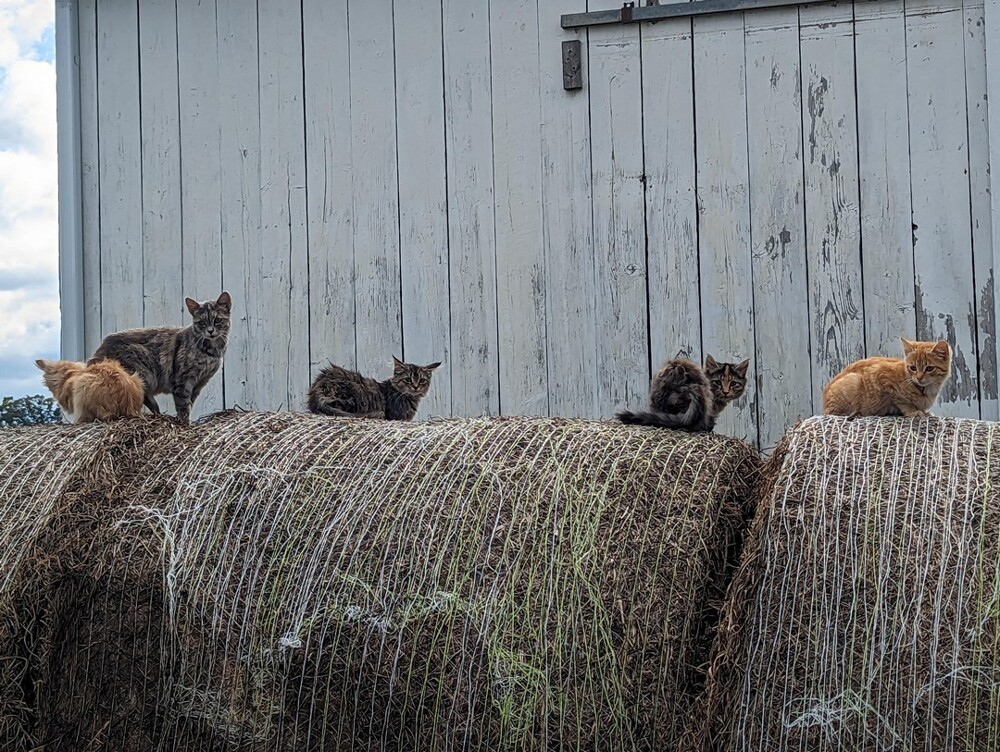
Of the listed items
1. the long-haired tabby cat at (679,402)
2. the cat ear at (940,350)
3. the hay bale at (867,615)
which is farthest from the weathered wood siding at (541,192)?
the hay bale at (867,615)

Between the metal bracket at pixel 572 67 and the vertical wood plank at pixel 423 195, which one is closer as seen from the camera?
the metal bracket at pixel 572 67

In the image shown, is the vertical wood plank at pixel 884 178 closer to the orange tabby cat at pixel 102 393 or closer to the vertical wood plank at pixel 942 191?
the vertical wood plank at pixel 942 191

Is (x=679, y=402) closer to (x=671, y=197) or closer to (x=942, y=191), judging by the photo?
(x=671, y=197)

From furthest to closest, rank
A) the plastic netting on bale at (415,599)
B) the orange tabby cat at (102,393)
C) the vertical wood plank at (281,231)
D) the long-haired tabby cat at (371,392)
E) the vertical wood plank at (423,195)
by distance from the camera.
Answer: the vertical wood plank at (281,231) → the vertical wood plank at (423,195) → the long-haired tabby cat at (371,392) → the orange tabby cat at (102,393) → the plastic netting on bale at (415,599)

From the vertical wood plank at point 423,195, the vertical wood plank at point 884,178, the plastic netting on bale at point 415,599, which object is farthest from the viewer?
the vertical wood plank at point 423,195

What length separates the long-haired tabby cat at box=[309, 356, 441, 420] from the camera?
153 inches

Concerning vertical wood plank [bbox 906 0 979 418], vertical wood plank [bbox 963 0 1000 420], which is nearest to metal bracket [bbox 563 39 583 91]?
vertical wood plank [bbox 906 0 979 418]

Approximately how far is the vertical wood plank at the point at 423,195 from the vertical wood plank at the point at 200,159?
0.78 meters

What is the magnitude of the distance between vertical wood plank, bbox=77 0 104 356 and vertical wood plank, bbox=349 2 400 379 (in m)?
1.13

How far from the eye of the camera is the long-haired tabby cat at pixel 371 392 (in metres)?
3.89

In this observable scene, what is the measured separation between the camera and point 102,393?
322 cm

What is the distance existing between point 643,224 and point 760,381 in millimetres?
715

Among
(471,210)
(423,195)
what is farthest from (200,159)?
(471,210)

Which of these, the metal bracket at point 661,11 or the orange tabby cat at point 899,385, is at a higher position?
the metal bracket at point 661,11
